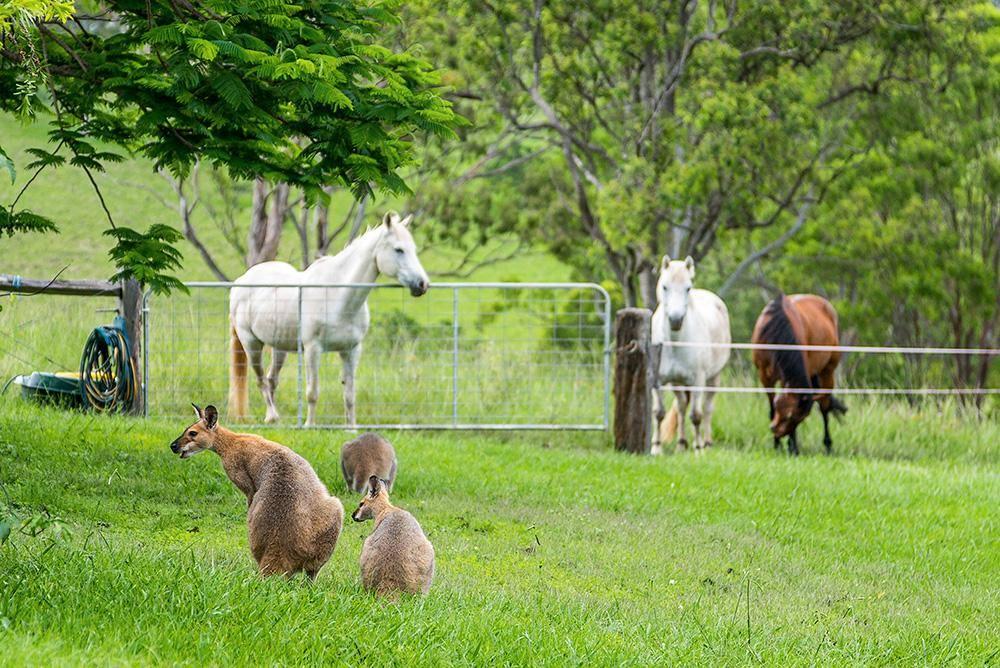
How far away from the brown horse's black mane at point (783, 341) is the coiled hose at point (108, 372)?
7855 millimetres

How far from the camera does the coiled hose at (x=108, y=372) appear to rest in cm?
1348

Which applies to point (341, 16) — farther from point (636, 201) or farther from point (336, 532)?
point (636, 201)

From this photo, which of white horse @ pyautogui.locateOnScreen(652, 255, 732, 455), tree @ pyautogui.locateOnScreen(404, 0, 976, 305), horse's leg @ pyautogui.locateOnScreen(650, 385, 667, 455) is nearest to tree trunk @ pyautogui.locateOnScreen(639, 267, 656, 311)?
tree @ pyautogui.locateOnScreen(404, 0, 976, 305)

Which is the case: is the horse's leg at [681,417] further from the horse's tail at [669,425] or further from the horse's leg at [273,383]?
the horse's leg at [273,383]

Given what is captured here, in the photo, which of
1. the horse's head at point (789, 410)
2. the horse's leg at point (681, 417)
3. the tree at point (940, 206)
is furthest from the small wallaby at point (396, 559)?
the tree at point (940, 206)

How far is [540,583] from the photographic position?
25.5 feet

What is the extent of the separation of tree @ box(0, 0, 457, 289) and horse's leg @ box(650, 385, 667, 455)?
264 inches

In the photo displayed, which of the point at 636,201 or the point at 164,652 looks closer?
the point at 164,652

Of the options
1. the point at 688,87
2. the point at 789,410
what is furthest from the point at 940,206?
the point at 789,410

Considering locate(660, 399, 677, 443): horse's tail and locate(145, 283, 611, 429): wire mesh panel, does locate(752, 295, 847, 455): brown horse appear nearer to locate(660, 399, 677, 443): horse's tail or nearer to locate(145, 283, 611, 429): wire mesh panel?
locate(660, 399, 677, 443): horse's tail

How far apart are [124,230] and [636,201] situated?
46.1ft

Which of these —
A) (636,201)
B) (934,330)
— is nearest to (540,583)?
(636,201)

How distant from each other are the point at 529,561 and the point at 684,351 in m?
7.76

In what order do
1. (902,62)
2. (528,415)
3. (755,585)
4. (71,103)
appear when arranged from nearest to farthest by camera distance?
(755,585) < (71,103) < (528,415) < (902,62)
